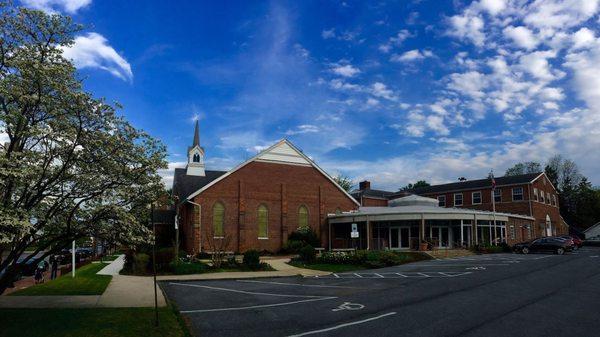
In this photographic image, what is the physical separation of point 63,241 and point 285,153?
98.3 feet

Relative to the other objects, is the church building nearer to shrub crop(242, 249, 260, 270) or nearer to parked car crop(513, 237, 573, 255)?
shrub crop(242, 249, 260, 270)

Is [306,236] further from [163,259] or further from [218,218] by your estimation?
[163,259]

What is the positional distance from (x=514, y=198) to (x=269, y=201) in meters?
33.6

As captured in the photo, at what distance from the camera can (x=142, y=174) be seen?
497 inches

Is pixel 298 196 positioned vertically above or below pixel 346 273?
above

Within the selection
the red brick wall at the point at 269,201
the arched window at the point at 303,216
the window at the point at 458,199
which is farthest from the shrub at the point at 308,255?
the window at the point at 458,199

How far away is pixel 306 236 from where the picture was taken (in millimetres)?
39656

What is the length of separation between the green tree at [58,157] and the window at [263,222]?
2600 cm

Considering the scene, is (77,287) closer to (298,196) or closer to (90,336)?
(90,336)

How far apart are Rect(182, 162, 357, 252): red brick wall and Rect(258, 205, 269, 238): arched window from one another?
28 cm

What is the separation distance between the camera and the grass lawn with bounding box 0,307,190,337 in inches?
411

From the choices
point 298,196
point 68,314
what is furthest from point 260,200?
point 68,314

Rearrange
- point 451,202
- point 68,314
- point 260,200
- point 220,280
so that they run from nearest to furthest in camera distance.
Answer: point 68,314 → point 220,280 → point 260,200 → point 451,202

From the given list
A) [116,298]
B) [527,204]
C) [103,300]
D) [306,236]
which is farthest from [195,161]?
[527,204]
